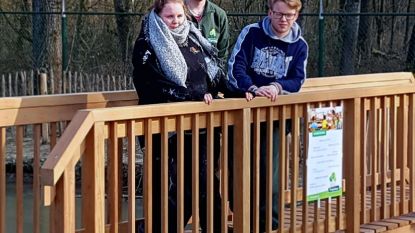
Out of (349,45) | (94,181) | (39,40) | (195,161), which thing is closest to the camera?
(94,181)

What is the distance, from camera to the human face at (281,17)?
5816 millimetres

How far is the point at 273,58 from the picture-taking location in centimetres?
594

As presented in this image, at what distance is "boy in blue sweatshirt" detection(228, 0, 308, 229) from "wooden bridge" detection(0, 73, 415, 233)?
151 millimetres

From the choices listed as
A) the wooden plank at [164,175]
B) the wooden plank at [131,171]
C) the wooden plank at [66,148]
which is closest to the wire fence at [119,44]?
the wooden plank at [164,175]

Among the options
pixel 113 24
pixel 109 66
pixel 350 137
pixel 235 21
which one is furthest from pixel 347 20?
pixel 350 137

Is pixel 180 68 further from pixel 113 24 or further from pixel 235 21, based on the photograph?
pixel 113 24

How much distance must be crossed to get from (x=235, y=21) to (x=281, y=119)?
37.0 ft

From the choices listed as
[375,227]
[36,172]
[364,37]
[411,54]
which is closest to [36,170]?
[36,172]

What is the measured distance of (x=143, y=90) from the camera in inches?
209

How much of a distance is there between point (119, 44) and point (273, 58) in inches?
538

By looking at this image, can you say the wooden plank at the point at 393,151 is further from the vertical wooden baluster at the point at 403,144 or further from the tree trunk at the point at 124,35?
the tree trunk at the point at 124,35

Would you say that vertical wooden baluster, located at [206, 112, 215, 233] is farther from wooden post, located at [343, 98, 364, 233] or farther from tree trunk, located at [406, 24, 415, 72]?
tree trunk, located at [406, 24, 415, 72]

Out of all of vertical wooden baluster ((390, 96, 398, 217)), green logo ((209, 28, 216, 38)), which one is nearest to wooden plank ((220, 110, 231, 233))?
green logo ((209, 28, 216, 38))

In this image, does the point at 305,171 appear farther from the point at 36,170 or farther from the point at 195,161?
the point at 36,170
